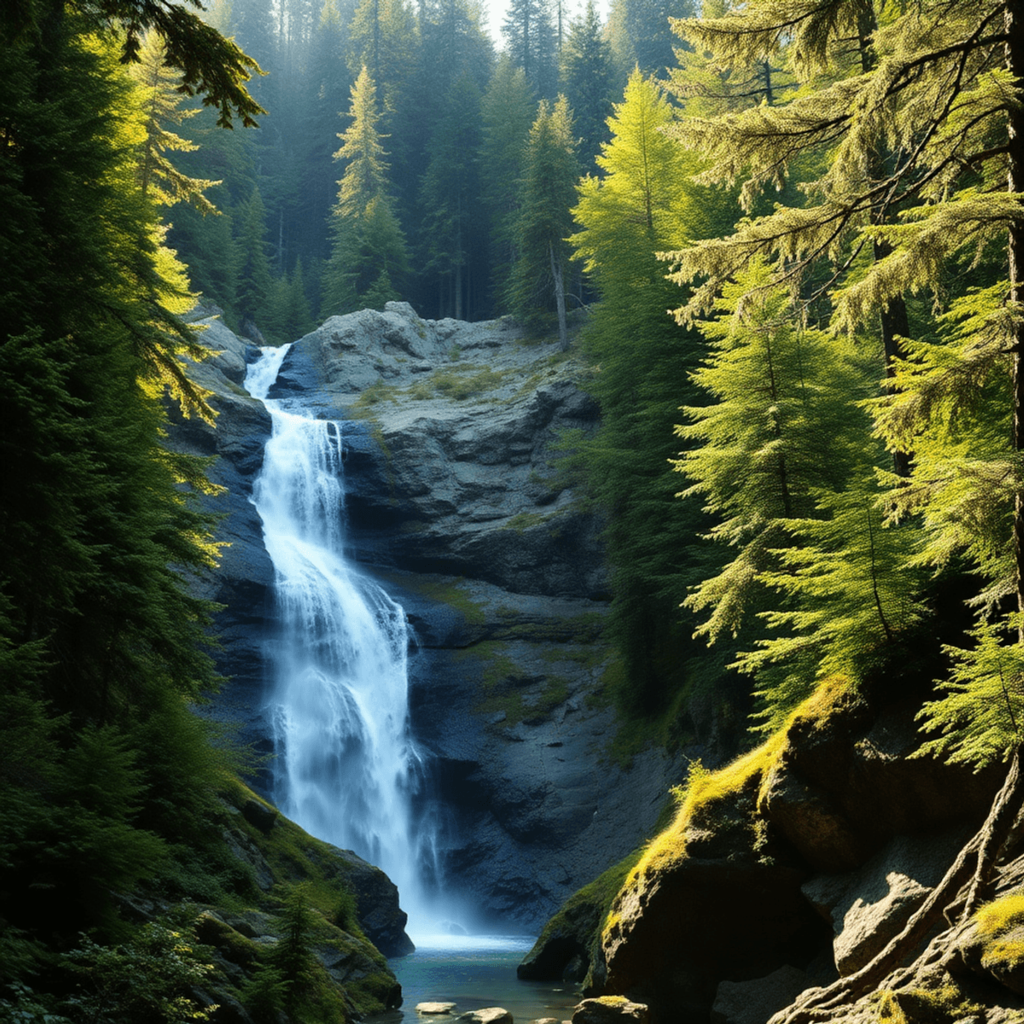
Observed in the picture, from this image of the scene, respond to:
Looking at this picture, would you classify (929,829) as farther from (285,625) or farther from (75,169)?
(285,625)

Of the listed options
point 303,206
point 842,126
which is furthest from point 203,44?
point 303,206

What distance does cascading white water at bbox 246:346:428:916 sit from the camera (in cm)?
2239

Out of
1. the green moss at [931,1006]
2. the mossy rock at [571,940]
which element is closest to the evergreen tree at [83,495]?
the green moss at [931,1006]

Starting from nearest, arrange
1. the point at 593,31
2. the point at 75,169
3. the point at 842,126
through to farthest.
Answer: the point at 842,126
the point at 75,169
the point at 593,31

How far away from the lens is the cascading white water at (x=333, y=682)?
2239 cm

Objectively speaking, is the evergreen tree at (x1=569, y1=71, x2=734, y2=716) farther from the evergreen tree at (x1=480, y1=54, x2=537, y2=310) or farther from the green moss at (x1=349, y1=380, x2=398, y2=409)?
the evergreen tree at (x1=480, y1=54, x2=537, y2=310)

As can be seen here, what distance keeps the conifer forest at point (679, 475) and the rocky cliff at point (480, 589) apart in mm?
3893

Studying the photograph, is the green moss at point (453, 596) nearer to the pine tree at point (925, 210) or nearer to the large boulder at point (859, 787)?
the large boulder at point (859, 787)

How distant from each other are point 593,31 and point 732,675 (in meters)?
45.7

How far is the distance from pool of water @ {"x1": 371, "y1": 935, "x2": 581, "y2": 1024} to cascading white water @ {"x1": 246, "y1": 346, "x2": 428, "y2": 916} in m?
3.08

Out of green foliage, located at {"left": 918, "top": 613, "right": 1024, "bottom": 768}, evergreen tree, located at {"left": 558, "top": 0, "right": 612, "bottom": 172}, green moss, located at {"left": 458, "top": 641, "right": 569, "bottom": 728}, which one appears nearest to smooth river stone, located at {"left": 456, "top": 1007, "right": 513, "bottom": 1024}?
green foliage, located at {"left": 918, "top": 613, "right": 1024, "bottom": 768}

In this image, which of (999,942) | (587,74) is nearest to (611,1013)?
(999,942)

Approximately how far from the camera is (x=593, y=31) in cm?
5059

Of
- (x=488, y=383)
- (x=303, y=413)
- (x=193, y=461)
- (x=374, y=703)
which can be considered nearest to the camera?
(x=193, y=461)
